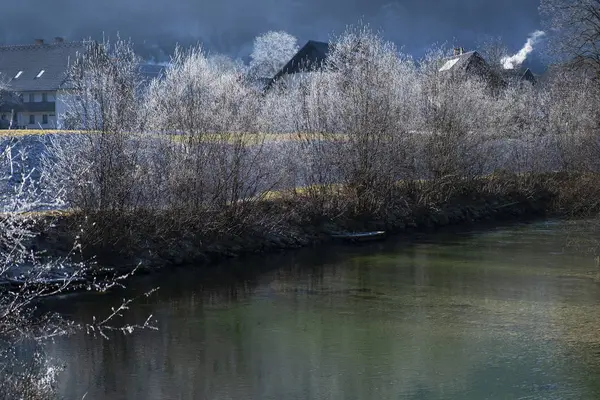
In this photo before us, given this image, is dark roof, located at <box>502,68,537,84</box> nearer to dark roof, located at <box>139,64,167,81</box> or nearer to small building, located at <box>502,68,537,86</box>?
small building, located at <box>502,68,537,86</box>

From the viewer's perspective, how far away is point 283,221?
80.2 ft

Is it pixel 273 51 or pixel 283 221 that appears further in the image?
pixel 273 51

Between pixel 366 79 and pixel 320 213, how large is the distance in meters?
5.52

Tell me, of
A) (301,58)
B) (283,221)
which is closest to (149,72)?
(301,58)

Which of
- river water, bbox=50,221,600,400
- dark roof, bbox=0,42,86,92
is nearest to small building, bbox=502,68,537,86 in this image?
dark roof, bbox=0,42,86,92

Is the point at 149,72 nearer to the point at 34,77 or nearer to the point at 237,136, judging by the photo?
the point at 34,77

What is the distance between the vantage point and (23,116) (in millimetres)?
64812

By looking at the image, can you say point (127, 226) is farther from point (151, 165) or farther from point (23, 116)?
point (23, 116)

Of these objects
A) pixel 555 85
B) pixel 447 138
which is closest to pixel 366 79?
pixel 447 138

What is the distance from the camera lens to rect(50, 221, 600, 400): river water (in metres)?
11.0

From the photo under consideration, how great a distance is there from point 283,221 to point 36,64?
45643mm

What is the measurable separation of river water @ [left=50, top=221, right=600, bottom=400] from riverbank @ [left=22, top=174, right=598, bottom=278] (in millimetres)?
1357

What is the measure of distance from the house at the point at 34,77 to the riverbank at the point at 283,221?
39978mm

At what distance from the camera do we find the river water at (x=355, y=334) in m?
11.0
